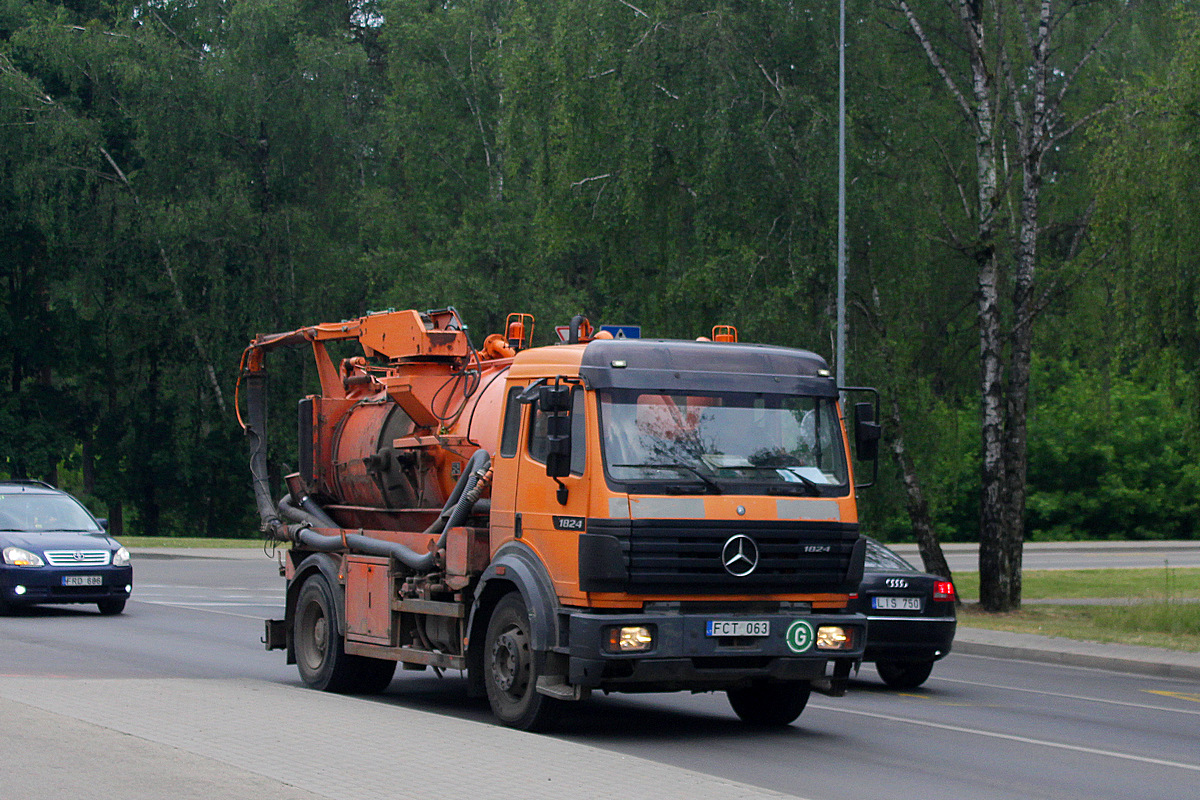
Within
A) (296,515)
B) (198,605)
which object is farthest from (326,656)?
(198,605)

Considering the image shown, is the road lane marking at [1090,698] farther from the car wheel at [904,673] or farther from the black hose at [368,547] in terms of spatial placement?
the black hose at [368,547]

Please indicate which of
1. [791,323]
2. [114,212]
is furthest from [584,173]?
[114,212]

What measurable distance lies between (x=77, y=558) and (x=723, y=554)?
511 inches

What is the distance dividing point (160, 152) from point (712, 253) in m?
27.2

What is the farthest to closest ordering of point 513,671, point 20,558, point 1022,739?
1. point 20,558
2. point 1022,739
3. point 513,671

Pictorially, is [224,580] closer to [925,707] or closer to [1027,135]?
[1027,135]

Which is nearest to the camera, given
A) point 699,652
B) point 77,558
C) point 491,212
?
point 699,652

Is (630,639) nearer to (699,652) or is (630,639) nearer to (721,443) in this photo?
(699,652)

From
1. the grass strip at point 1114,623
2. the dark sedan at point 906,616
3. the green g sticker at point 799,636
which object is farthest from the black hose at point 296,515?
the grass strip at point 1114,623

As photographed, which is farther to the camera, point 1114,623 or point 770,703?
point 1114,623

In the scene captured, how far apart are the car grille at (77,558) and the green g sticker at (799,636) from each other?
13.0 metres

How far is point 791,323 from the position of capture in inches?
1049

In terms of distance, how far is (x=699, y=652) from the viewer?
33.9 ft

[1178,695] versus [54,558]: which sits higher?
[54,558]
